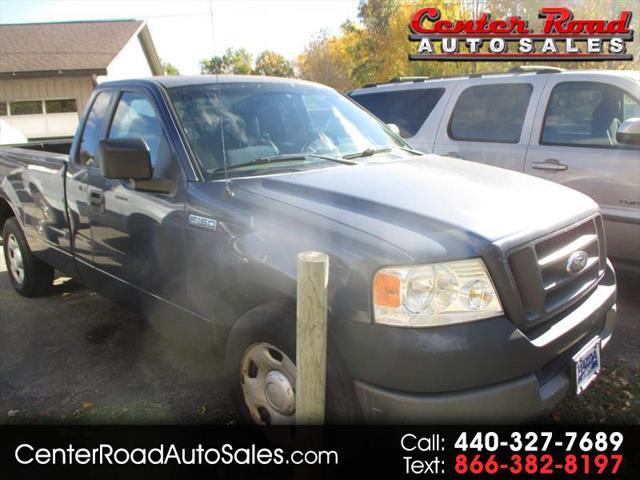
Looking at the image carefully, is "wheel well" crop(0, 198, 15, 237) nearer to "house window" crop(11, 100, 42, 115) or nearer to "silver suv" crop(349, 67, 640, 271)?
"silver suv" crop(349, 67, 640, 271)

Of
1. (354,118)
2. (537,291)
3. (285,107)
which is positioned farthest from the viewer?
(354,118)

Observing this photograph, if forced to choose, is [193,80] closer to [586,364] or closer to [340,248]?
[340,248]

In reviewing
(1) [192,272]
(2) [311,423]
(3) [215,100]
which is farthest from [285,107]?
(2) [311,423]

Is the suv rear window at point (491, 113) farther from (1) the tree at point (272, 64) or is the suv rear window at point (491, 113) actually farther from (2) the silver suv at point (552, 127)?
(1) the tree at point (272, 64)

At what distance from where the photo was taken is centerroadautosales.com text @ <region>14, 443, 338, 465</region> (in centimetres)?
275

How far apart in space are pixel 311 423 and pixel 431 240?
843 millimetres

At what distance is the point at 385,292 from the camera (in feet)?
6.97

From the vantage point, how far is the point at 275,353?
2518 mm

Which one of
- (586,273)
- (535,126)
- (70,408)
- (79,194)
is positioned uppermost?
(535,126)

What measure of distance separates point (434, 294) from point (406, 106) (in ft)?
14.8

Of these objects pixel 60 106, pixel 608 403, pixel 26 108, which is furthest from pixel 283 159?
pixel 26 108

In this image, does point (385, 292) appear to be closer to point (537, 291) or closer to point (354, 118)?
point (537, 291)

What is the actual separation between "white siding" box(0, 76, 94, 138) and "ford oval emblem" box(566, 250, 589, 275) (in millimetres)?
21250

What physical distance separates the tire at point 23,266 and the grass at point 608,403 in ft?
14.3
